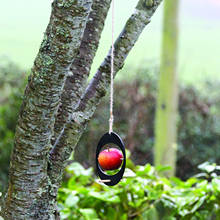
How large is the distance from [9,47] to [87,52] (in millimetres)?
6104

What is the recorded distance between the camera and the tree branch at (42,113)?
122 centimetres

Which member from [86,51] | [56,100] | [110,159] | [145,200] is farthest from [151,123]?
[56,100]

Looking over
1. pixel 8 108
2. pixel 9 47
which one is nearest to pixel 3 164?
pixel 8 108

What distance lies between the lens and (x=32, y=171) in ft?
4.66

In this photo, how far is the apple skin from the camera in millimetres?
1441

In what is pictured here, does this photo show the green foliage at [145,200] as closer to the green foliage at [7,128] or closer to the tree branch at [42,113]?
the tree branch at [42,113]

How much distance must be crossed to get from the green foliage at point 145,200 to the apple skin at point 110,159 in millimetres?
399

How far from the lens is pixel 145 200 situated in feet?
7.07

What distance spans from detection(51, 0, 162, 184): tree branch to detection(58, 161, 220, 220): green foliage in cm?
40

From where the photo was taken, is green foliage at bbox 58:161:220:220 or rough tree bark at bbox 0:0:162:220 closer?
rough tree bark at bbox 0:0:162:220

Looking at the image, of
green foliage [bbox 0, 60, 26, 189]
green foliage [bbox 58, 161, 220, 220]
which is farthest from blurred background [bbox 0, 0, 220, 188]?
green foliage [bbox 58, 161, 220, 220]

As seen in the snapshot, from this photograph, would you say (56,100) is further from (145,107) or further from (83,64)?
(145,107)

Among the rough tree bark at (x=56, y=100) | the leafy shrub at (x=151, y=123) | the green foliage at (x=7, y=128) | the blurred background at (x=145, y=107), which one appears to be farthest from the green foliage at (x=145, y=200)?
the leafy shrub at (x=151, y=123)

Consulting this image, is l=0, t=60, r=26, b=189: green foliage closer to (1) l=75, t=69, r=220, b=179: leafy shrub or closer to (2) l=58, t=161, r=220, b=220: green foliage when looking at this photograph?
(1) l=75, t=69, r=220, b=179: leafy shrub
